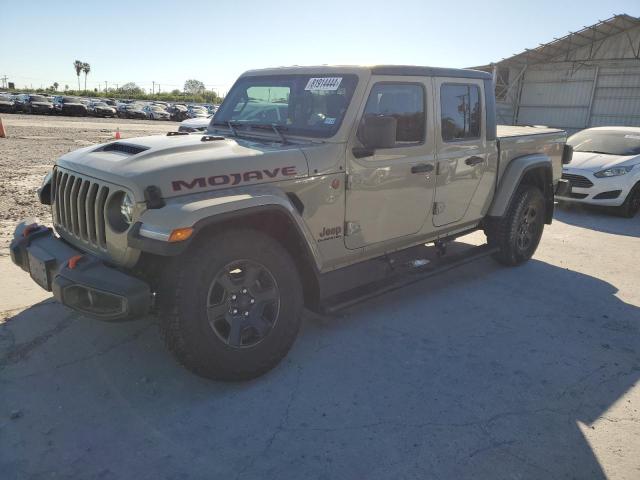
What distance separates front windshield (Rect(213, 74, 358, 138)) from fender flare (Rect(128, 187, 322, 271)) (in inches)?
29.6

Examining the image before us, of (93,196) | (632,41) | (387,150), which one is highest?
(632,41)

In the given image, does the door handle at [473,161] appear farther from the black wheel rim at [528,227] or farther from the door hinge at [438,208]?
the black wheel rim at [528,227]

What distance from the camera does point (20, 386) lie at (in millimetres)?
2900

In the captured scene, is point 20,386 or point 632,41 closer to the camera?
point 20,386

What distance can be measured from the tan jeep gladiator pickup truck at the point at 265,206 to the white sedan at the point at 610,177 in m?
Answer: 4.59

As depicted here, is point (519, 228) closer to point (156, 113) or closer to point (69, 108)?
point (69, 108)

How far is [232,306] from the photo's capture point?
2.96 m

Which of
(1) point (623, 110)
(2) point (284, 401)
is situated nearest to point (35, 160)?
(2) point (284, 401)

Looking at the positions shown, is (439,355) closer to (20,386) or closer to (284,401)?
(284,401)

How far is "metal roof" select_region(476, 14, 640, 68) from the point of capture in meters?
19.2

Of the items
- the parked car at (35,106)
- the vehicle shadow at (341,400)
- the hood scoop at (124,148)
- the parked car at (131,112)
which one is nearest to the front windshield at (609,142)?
the vehicle shadow at (341,400)

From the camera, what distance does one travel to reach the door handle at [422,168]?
3.88 metres

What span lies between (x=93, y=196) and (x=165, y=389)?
1267 millimetres

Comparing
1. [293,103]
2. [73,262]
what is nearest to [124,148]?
[73,262]
